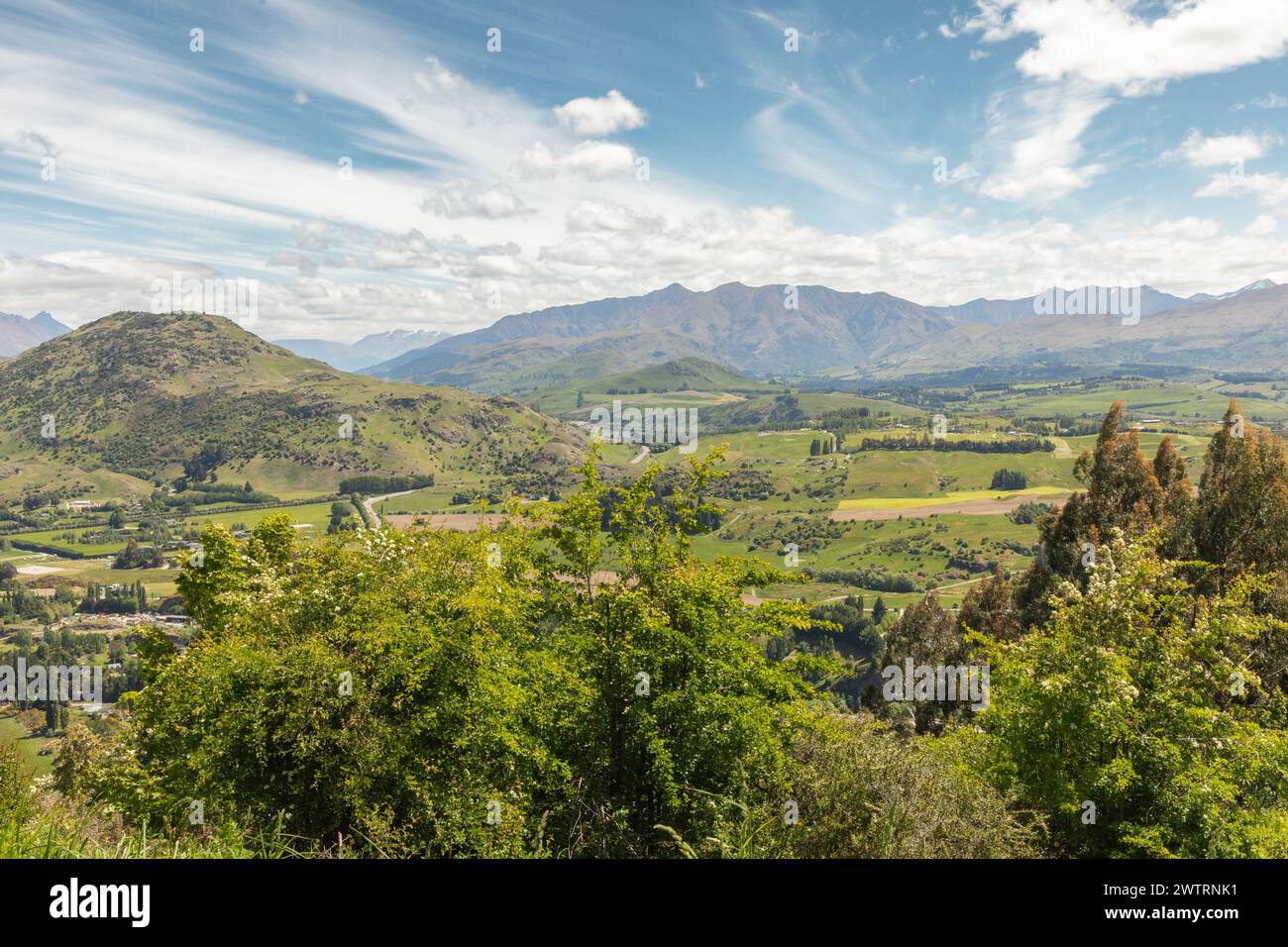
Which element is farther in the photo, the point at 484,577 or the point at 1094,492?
the point at 1094,492

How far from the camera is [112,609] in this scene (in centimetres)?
18375

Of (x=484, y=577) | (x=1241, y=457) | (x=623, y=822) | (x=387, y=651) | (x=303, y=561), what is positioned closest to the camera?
(x=623, y=822)

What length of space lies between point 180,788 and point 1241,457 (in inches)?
1553

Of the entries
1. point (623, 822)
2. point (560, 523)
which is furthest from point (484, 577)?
point (623, 822)

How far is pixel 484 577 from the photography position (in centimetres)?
1858
